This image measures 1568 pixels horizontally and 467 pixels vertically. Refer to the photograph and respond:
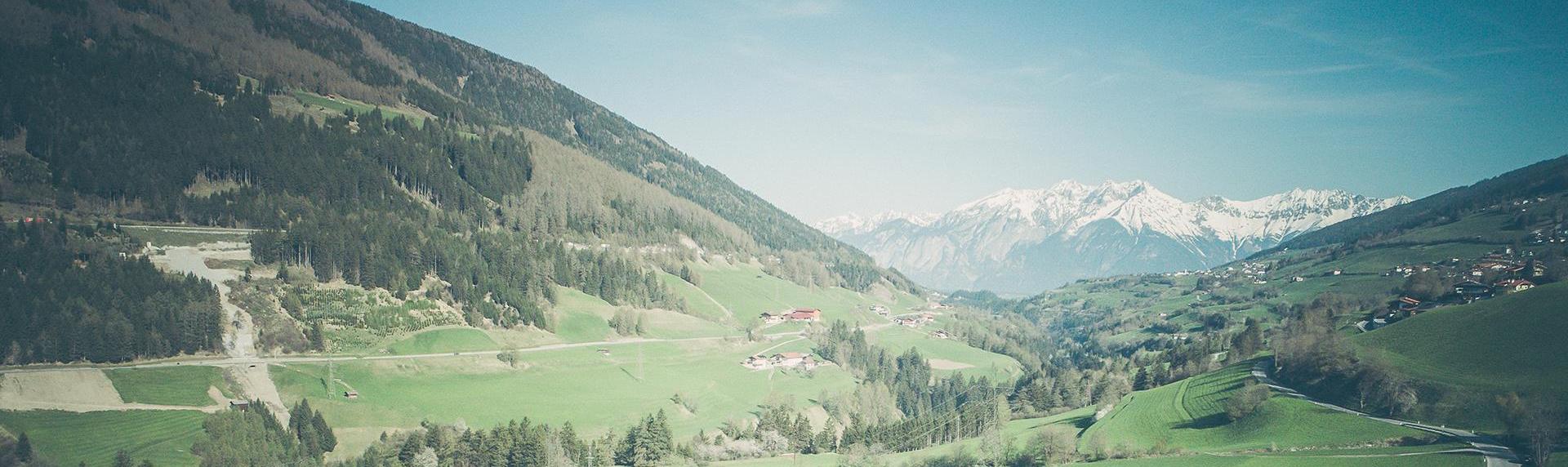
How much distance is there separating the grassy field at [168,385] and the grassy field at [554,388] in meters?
5.50

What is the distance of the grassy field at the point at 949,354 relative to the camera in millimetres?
140750

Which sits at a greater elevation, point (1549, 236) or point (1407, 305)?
point (1549, 236)

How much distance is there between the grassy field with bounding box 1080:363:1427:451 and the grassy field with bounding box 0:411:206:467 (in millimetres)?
75270

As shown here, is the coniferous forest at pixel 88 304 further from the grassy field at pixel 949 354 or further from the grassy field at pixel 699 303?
the grassy field at pixel 949 354

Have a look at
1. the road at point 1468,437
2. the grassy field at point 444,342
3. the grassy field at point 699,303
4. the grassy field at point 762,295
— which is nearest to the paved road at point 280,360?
the grassy field at point 444,342

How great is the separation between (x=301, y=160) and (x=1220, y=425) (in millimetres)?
121264

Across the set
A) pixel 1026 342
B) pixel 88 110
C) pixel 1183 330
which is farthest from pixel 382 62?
pixel 1183 330

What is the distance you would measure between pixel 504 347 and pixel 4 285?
144 ft

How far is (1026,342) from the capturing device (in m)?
179

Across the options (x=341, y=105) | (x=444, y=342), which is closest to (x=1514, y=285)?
(x=444, y=342)

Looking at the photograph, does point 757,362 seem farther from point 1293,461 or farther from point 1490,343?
point 1490,343

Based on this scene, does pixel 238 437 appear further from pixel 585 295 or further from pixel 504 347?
pixel 585 295

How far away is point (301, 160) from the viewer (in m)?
109

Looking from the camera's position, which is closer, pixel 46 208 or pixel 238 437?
pixel 238 437
